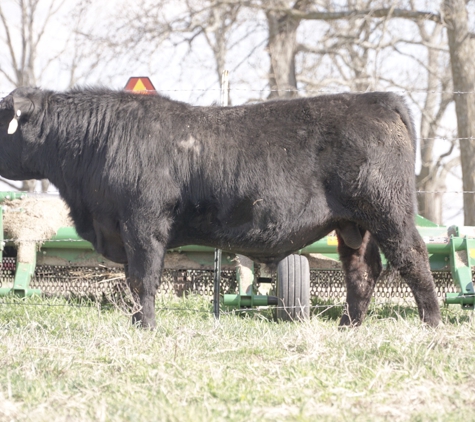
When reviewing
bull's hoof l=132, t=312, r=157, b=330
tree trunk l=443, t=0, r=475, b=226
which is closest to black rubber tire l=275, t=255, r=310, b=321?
bull's hoof l=132, t=312, r=157, b=330

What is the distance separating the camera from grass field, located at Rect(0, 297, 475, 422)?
3143 millimetres

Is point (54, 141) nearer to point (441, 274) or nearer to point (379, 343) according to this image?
point (379, 343)

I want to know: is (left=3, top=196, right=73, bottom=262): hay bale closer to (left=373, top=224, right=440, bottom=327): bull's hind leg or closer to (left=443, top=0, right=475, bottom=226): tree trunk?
(left=373, top=224, right=440, bottom=327): bull's hind leg

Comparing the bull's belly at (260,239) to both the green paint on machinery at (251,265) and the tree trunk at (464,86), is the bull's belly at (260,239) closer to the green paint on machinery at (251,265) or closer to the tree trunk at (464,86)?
the green paint on machinery at (251,265)

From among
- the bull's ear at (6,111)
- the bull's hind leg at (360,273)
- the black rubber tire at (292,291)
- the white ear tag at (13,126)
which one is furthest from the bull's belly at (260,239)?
the bull's ear at (6,111)

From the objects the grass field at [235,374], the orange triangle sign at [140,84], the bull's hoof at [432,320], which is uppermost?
the orange triangle sign at [140,84]

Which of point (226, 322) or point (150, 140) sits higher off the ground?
point (150, 140)

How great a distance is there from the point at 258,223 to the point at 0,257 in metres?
3.34

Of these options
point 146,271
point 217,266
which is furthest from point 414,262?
point 146,271

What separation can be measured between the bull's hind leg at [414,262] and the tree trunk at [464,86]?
7541 millimetres

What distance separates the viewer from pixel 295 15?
16156mm

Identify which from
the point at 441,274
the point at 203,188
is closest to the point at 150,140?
the point at 203,188

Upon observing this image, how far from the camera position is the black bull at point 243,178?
17.6 ft

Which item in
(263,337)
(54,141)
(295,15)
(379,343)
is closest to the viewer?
(379,343)
